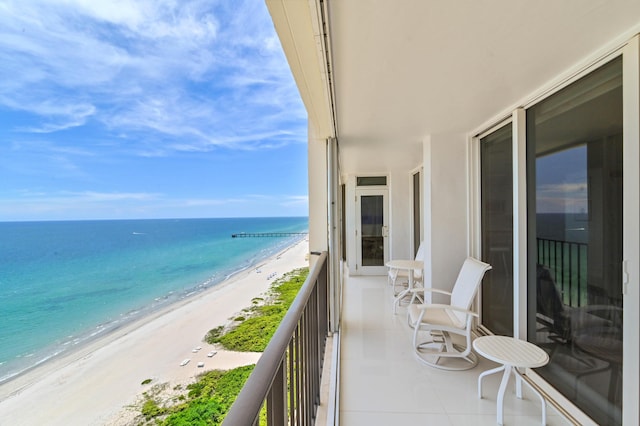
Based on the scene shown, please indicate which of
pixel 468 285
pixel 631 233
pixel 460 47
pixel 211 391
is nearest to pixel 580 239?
pixel 631 233

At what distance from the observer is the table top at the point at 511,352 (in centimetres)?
180

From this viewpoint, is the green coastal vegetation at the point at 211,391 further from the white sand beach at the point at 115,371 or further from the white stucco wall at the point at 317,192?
the white stucco wall at the point at 317,192

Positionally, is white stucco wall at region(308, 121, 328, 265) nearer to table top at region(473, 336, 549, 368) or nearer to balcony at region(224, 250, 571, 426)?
balcony at region(224, 250, 571, 426)

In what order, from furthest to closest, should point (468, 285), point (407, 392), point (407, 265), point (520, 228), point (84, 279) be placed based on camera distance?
point (84, 279) → point (407, 265) → point (468, 285) → point (520, 228) → point (407, 392)

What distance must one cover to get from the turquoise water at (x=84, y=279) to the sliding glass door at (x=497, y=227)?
13589mm

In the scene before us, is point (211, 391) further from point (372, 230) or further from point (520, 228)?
point (520, 228)

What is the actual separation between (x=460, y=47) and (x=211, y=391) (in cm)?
712

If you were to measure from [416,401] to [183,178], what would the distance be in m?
31.3

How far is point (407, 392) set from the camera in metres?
2.26

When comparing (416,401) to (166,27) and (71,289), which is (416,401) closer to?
(166,27)

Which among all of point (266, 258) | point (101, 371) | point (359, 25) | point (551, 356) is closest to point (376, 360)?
point (551, 356)

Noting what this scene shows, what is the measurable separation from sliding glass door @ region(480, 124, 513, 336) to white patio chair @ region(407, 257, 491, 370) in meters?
0.27

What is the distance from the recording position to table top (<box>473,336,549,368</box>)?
5.92 feet

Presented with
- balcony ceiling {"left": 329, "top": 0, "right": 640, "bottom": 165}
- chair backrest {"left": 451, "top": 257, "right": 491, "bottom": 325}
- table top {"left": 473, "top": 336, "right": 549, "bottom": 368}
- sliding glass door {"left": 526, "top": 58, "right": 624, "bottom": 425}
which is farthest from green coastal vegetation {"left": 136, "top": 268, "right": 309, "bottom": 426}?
balcony ceiling {"left": 329, "top": 0, "right": 640, "bottom": 165}
